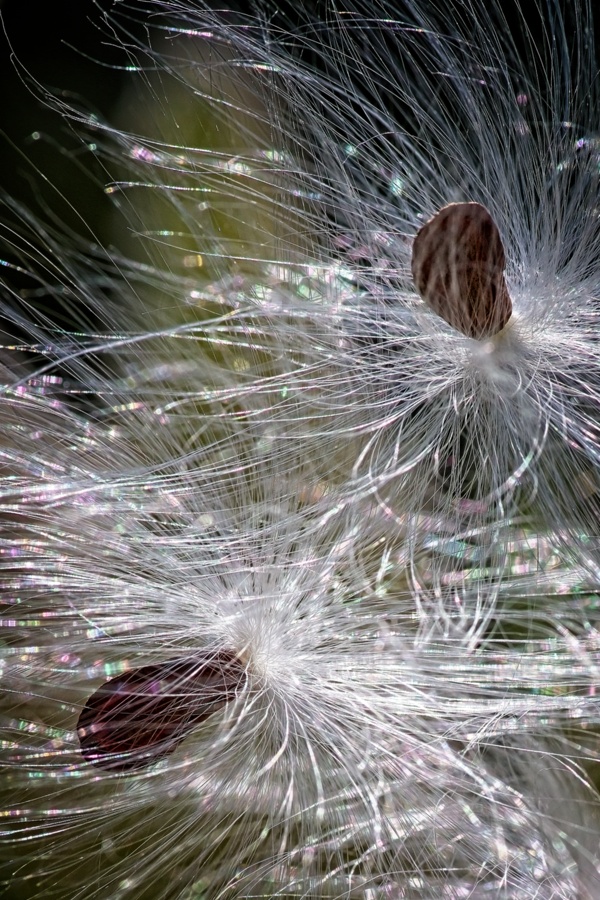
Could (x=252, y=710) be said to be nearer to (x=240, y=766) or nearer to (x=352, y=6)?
(x=240, y=766)

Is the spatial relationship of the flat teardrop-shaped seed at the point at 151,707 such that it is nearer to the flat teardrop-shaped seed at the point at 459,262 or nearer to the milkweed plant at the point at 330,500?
the milkweed plant at the point at 330,500

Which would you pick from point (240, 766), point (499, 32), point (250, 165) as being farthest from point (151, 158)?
point (240, 766)

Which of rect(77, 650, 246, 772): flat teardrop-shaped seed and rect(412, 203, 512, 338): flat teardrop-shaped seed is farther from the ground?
rect(412, 203, 512, 338): flat teardrop-shaped seed

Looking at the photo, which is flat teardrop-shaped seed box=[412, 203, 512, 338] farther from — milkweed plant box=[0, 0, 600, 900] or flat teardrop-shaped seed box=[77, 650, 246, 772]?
flat teardrop-shaped seed box=[77, 650, 246, 772]

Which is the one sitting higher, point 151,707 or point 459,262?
point 459,262

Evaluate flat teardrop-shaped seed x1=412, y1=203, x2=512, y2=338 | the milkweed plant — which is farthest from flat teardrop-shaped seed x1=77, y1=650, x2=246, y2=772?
flat teardrop-shaped seed x1=412, y1=203, x2=512, y2=338
